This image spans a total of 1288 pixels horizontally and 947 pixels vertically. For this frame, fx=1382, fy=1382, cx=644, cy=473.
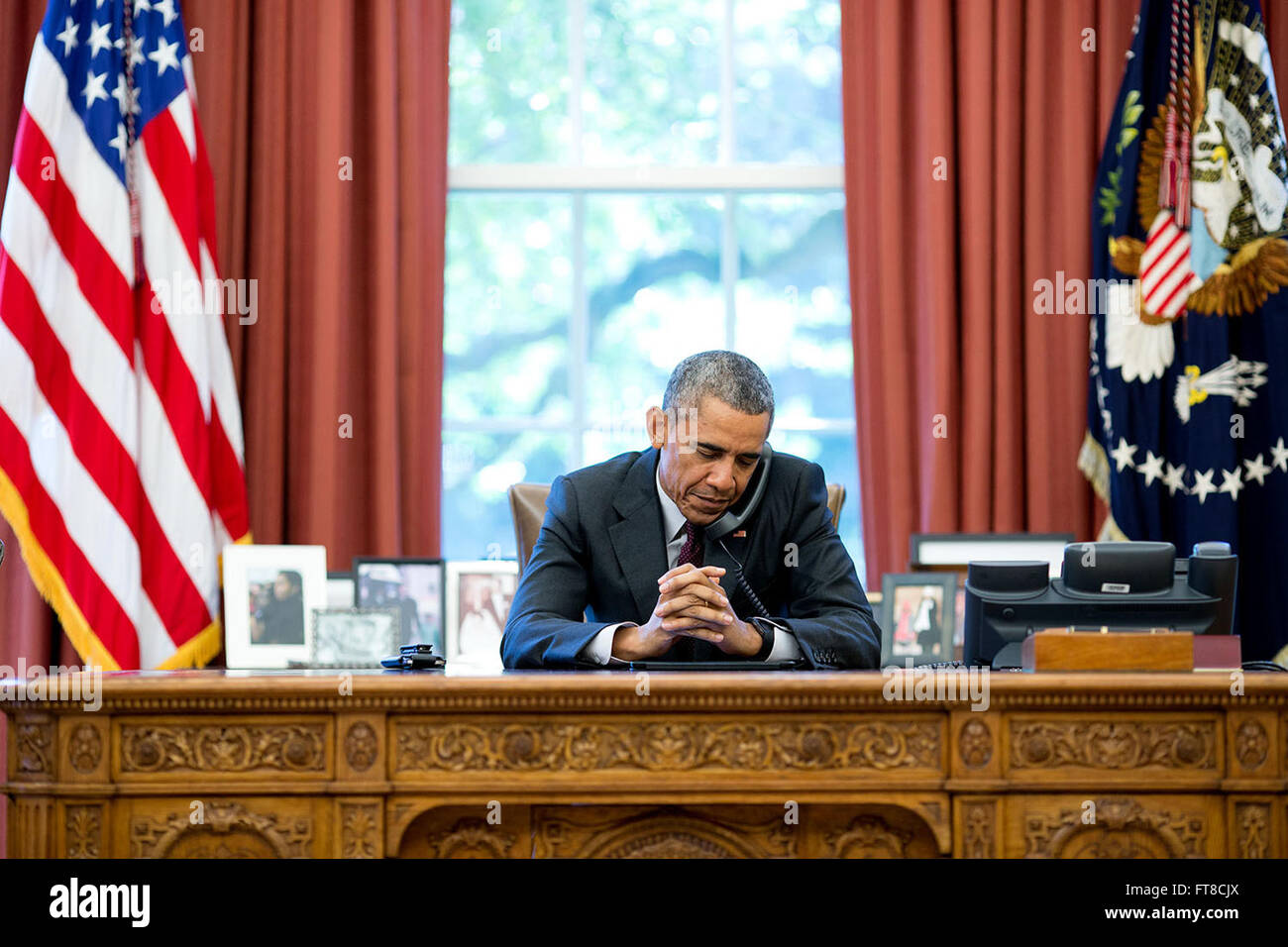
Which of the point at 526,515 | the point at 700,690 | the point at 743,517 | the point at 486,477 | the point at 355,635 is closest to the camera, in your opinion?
the point at 700,690

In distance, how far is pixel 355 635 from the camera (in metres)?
2.75

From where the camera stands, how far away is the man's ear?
2.62m

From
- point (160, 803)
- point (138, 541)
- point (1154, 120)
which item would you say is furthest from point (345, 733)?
point (1154, 120)

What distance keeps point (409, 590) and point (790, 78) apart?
1.95 meters

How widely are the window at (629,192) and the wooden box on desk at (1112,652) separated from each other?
2.12m

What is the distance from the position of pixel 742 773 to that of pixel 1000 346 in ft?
7.47

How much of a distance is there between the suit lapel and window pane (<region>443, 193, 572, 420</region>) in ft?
5.14

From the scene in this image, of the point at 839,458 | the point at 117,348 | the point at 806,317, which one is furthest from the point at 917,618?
the point at 117,348

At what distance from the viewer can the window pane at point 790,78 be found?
4238 millimetres

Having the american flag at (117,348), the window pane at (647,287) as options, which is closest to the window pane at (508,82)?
the window pane at (647,287)

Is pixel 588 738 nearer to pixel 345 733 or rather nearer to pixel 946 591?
pixel 345 733

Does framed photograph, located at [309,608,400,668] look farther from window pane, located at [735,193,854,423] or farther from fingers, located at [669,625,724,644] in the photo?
window pane, located at [735,193,854,423]

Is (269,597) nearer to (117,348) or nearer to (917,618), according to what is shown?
(117,348)

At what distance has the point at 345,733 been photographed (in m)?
2.02
